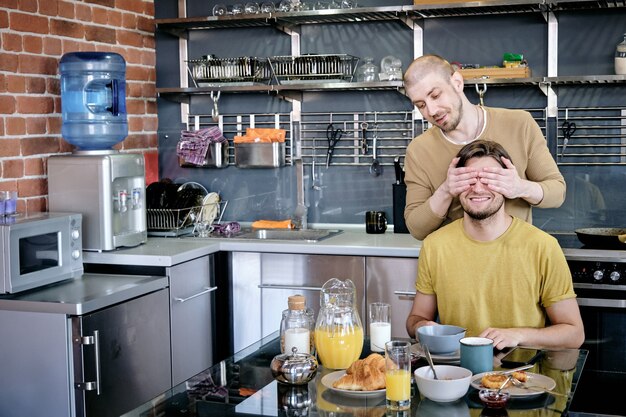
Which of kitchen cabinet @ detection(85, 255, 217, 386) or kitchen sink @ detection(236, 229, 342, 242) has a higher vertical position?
kitchen sink @ detection(236, 229, 342, 242)

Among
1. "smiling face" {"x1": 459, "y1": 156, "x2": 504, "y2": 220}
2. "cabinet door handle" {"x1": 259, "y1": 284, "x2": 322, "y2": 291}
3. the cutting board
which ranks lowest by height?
"cabinet door handle" {"x1": 259, "y1": 284, "x2": 322, "y2": 291}

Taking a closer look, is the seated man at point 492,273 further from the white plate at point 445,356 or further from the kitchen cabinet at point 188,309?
the kitchen cabinet at point 188,309

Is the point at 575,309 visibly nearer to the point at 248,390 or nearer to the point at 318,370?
the point at 318,370

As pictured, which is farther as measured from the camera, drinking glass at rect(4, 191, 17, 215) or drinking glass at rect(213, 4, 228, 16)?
drinking glass at rect(213, 4, 228, 16)

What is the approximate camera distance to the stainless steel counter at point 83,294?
304cm

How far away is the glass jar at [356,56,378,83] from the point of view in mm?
4359

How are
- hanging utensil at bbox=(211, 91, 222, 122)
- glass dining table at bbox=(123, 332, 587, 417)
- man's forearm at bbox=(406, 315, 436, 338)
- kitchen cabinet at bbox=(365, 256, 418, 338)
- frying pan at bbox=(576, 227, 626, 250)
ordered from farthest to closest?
1. hanging utensil at bbox=(211, 91, 222, 122)
2. kitchen cabinet at bbox=(365, 256, 418, 338)
3. frying pan at bbox=(576, 227, 626, 250)
4. man's forearm at bbox=(406, 315, 436, 338)
5. glass dining table at bbox=(123, 332, 587, 417)

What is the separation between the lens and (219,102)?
4824 mm

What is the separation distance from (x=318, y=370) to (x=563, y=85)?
2.60m

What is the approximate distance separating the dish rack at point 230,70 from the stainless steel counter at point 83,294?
133 centimetres

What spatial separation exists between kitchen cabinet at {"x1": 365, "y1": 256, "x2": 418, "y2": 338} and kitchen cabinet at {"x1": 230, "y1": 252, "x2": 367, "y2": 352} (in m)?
0.12

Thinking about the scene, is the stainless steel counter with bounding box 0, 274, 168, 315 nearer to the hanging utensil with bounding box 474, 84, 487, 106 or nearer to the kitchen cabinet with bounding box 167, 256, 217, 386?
the kitchen cabinet with bounding box 167, 256, 217, 386

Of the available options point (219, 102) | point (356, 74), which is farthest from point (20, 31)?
point (356, 74)

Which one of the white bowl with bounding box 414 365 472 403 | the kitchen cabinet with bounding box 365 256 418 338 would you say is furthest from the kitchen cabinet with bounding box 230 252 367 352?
the white bowl with bounding box 414 365 472 403
